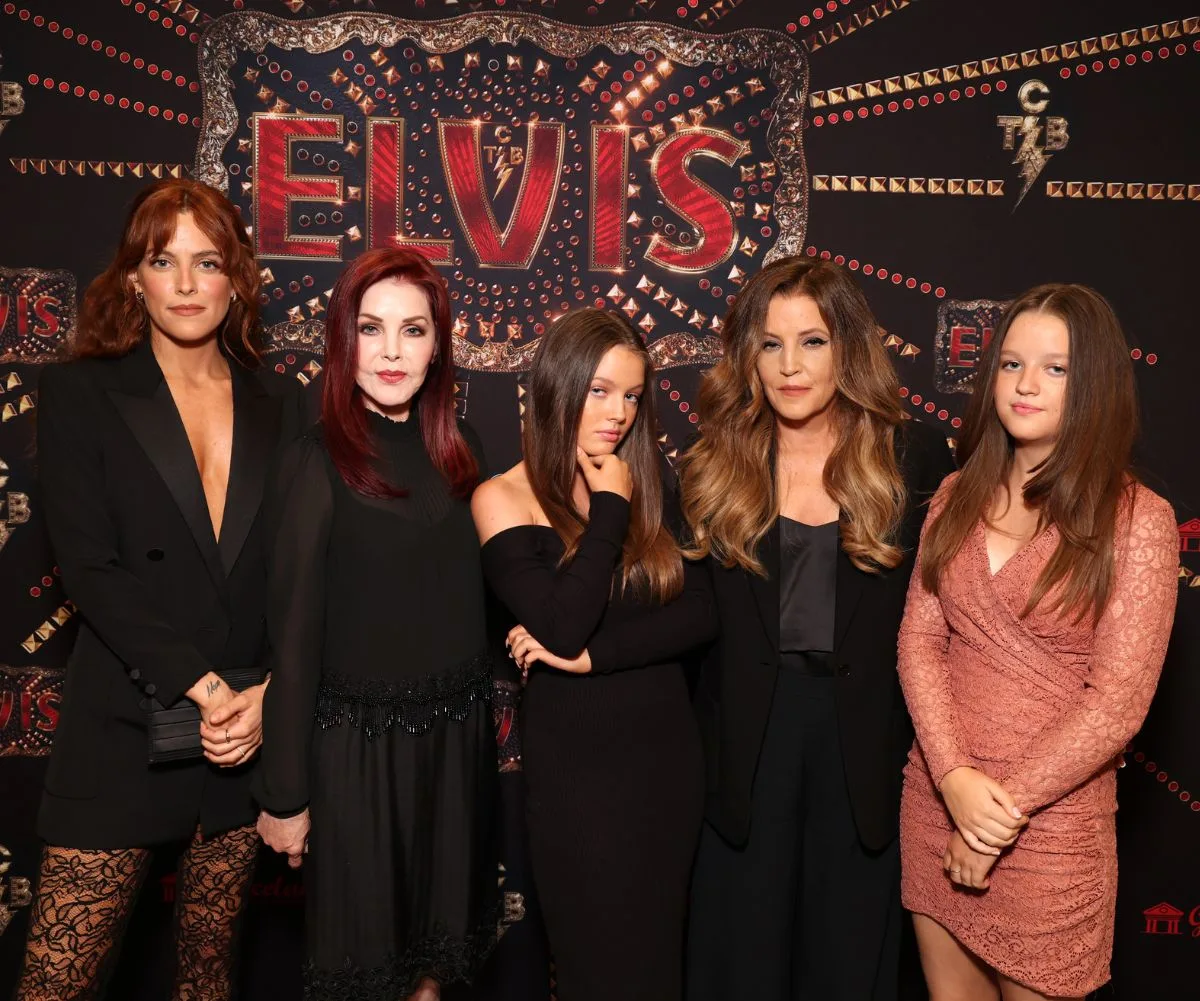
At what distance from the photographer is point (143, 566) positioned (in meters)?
2.50

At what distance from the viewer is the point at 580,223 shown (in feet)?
10.9

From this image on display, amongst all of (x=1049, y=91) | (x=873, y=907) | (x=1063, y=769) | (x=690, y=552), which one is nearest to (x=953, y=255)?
(x=1049, y=91)

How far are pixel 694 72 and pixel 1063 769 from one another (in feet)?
7.70

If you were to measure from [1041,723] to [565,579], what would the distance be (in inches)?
44.1

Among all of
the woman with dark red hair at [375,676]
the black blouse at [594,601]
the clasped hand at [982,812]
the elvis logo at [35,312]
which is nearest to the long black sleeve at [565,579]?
the black blouse at [594,601]

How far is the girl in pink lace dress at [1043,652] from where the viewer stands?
7.19ft

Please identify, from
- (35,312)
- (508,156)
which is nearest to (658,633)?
(508,156)

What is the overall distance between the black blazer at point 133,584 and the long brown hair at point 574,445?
734 mm

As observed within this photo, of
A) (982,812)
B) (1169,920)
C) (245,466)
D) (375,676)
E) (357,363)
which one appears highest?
(357,363)

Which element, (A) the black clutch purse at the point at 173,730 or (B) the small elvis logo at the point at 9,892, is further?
(B) the small elvis logo at the point at 9,892

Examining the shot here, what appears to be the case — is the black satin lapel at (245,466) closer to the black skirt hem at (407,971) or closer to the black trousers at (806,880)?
the black skirt hem at (407,971)

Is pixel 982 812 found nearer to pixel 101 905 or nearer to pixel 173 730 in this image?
pixel 173 730

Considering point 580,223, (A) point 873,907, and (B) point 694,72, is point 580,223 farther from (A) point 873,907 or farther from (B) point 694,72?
(A) point 873,907

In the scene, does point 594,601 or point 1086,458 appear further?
point 594,601
